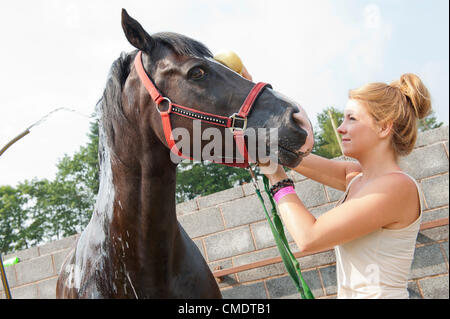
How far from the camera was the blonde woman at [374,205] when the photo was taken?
4.09ft

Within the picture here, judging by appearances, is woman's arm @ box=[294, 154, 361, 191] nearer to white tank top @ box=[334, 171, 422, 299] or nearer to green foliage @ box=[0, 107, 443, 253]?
white tank top @ box=[334, 171, 422, 299]

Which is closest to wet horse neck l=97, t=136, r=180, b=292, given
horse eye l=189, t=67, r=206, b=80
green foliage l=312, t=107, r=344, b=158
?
horse eye l=189, t=67, r=206, b=80

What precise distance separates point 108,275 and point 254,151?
917 millimetres

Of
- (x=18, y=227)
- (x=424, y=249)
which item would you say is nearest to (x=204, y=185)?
(x=18, y=227)

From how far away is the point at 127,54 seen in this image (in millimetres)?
1788

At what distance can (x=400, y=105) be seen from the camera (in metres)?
1.40

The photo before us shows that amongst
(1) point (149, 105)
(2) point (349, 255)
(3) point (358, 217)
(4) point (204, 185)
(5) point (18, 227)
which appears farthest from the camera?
(4) point (204, 185)

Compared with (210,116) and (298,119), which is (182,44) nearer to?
(210,116)

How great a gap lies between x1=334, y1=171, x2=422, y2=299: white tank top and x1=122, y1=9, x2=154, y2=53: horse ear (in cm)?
130

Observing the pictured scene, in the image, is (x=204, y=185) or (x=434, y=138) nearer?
(x=434, y=138)

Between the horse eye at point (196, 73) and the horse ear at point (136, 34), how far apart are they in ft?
0.95

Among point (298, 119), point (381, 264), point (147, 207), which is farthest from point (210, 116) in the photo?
point (381, 264)

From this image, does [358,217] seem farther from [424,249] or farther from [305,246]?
[424,249]

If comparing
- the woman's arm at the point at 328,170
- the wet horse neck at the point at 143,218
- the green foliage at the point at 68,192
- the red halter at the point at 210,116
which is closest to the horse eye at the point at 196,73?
the red halter at the point at 210,116
